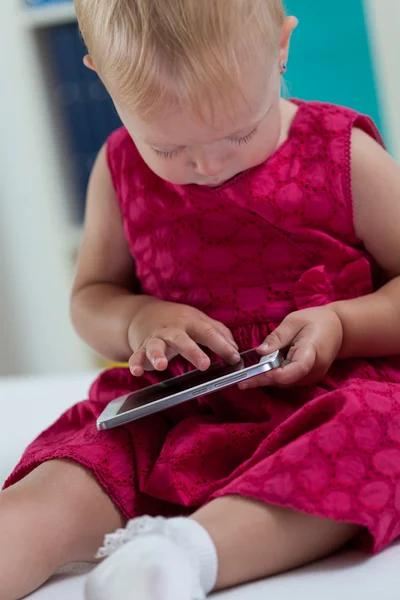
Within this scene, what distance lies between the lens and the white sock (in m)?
0.55

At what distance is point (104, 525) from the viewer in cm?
74

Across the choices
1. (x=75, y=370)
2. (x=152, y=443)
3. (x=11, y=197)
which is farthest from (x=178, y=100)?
(x=75, y=370)

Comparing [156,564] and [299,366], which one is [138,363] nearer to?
[299,366]

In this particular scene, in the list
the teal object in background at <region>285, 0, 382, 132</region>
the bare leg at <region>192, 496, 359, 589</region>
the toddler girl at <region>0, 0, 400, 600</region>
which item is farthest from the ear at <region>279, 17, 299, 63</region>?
the teal object in background at <region>285, 0, 382, 132</region>

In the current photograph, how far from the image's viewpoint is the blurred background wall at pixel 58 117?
1.65 meters

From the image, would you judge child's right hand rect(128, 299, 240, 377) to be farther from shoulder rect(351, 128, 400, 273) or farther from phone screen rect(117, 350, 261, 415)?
shoulder rect(351, 128, 400, 273)

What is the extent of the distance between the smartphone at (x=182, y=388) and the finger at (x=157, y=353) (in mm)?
26

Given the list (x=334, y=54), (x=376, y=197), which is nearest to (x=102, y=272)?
(x=376, y=197)

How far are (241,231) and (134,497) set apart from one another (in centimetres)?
27

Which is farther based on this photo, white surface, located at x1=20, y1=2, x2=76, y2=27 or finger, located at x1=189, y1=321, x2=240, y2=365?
white surface, located at x1=20, y1=2, x2=76, y2=27

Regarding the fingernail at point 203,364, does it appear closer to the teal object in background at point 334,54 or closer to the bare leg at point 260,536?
the bare leg at point 260,536

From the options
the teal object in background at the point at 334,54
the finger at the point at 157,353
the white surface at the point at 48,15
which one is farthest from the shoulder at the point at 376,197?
the white surface at the point at 48,15

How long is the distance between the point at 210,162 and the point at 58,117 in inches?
44.8

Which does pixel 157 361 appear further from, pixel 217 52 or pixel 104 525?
pixel 217 52
